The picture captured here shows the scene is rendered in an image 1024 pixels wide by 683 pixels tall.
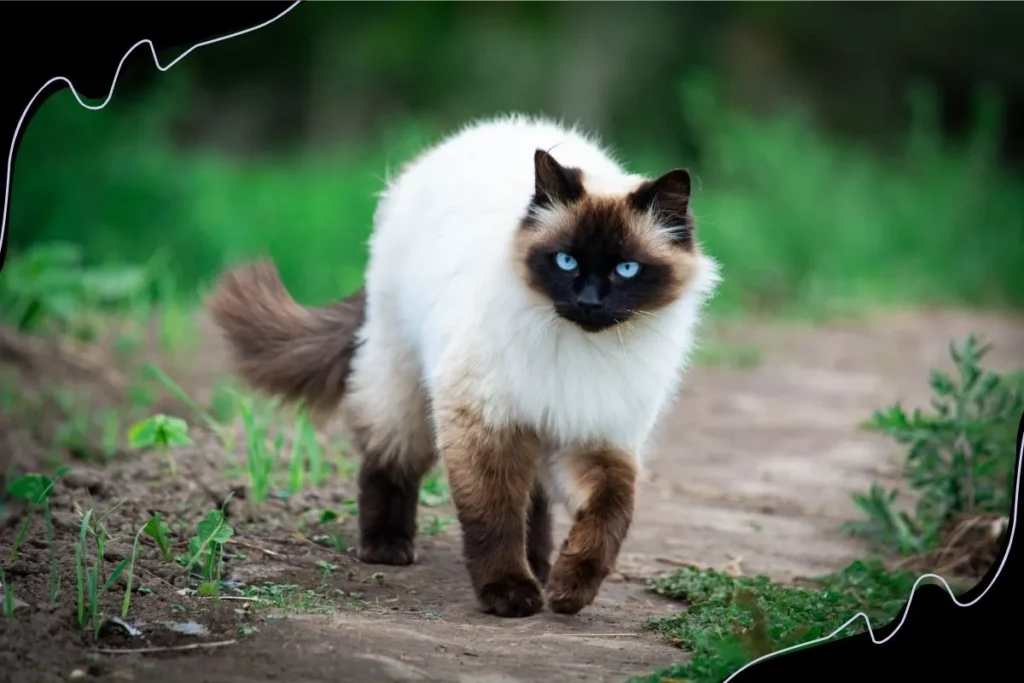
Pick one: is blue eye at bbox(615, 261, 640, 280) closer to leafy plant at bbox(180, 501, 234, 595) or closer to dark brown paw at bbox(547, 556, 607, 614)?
dark brown paw at bbox(547, 556, 607, 614)

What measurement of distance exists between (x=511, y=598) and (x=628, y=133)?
33.6ft

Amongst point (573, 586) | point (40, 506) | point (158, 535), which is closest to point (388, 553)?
point (573, 586)

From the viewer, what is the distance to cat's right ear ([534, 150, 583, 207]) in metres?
3.55

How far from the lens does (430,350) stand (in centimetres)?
378

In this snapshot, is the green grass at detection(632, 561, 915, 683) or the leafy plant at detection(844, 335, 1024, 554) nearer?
the green grass at detection(632, 561, 915, 683)

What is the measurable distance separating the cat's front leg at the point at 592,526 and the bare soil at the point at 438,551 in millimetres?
87

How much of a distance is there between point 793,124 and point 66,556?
811 cm

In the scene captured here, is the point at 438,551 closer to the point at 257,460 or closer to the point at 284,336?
the point at 257,460

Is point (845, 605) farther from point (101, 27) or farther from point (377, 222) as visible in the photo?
point (101, 27)

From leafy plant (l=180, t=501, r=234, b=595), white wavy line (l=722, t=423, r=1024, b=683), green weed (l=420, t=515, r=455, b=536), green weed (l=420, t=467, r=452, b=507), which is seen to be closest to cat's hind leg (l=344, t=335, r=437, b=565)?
green weed (l=420, t=515, r=455, b=536)

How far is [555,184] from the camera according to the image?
11.7ft

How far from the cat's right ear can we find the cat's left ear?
0.16m

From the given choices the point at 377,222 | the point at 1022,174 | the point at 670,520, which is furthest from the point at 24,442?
the point at 1022,174

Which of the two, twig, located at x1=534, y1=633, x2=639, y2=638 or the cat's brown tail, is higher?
the cat's brown tail
